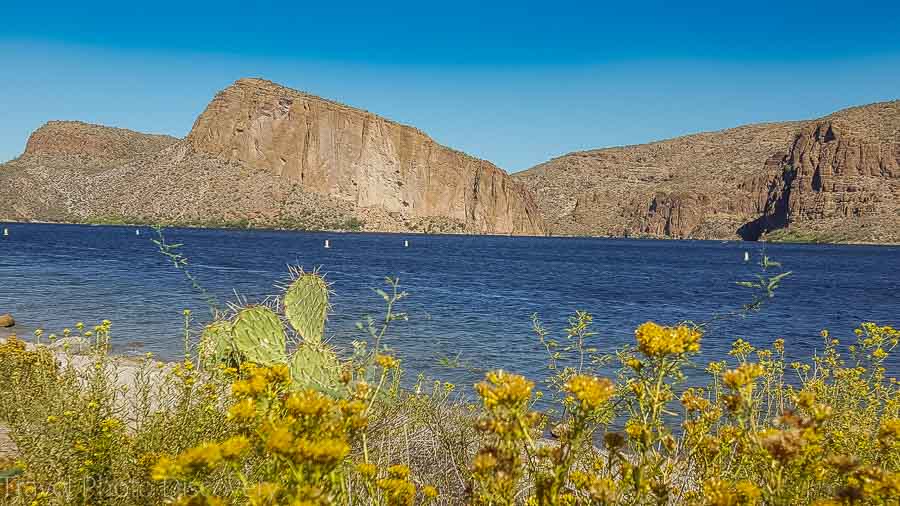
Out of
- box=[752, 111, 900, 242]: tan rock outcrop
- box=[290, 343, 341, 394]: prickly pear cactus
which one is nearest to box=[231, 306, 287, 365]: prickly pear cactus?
box=[290, 343, 341, 394]: prickly pear cactus

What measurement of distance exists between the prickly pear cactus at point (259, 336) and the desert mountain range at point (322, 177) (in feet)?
402

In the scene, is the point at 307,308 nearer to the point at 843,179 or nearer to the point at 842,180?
the point at 842,180

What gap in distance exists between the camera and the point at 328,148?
138m

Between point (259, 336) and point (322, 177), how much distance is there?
5300 inches

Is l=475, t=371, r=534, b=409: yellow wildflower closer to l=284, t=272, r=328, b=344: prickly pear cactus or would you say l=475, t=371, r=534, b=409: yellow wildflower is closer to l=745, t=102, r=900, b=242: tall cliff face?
l=284, t=272, r=328, b=344: prickly pear cactus

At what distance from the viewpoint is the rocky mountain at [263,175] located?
410 ft

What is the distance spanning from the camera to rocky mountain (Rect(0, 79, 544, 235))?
125000 mm

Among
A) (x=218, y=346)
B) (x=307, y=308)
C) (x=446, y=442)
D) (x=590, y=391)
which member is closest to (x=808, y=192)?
(x=307, y=308)

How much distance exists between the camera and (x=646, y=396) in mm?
2533

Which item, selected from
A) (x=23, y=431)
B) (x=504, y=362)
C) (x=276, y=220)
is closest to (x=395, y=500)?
(x=23, y=431)

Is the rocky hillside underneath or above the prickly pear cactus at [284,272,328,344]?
above

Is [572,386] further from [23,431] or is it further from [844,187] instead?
[844,187]

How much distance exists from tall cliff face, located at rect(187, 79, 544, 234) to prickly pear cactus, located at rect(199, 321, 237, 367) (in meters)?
133

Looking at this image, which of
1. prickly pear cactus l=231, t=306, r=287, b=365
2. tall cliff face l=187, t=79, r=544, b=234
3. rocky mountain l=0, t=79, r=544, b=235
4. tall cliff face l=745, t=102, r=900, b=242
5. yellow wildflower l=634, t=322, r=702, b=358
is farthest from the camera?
tall cliff face l=187, t=79, r=544, b=234
